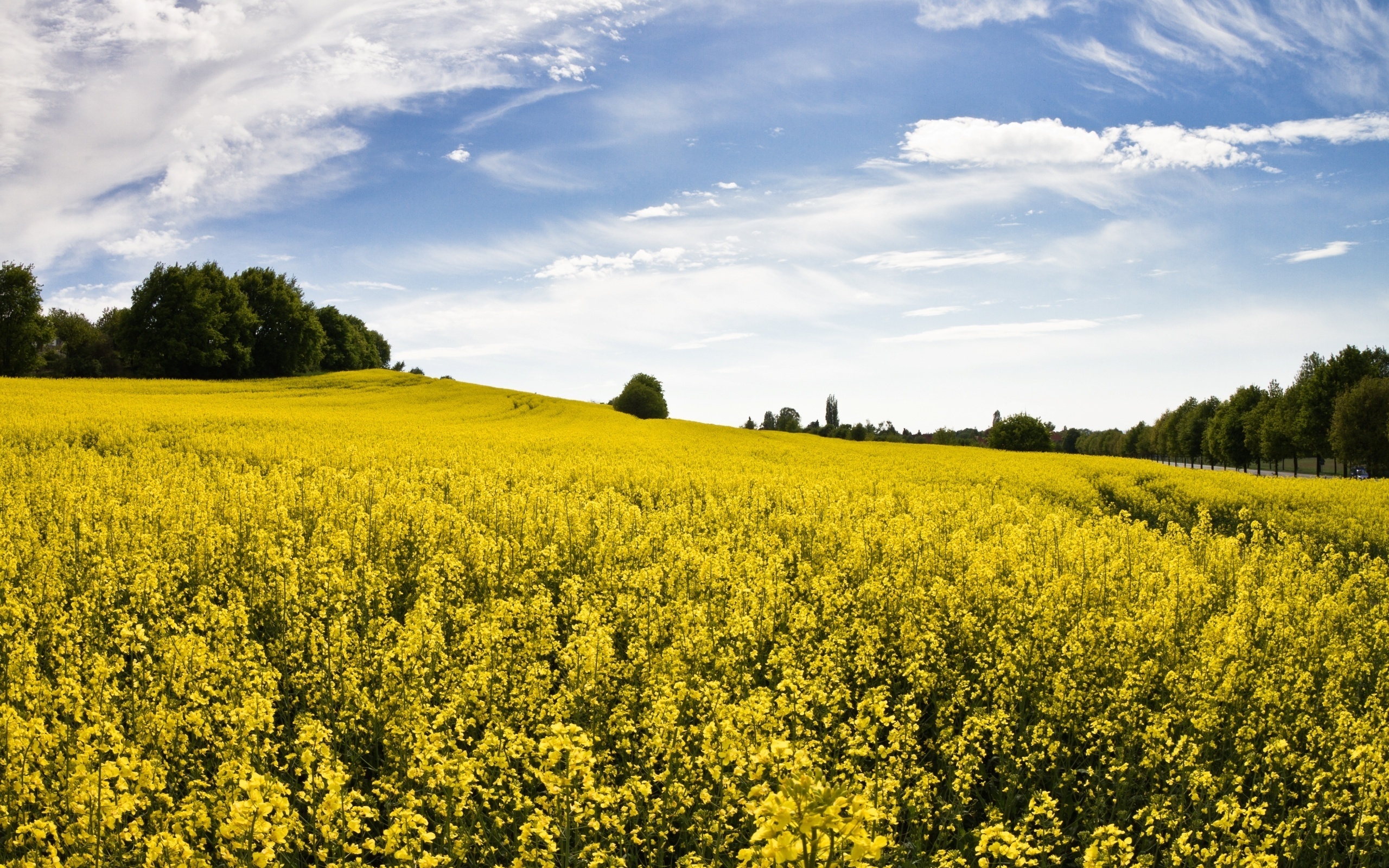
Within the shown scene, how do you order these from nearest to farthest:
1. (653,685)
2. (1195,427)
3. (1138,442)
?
1. (653,685)
2. (1195,427)
3. (1138,442)

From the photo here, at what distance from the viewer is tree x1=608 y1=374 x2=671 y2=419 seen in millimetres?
62969

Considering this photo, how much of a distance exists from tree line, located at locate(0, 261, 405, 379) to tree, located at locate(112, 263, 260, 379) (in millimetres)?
55

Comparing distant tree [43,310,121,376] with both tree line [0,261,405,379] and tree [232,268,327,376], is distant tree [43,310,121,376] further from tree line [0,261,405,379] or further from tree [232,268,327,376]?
tree [232,268,327,376]

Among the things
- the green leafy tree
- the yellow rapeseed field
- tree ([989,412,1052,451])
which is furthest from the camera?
the green leafy tree

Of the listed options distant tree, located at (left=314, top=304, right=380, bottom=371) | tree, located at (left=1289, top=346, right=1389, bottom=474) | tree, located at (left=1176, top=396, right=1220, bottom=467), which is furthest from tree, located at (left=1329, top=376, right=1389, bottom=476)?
distant tree, located at (left=314, top=304, right=380, bottom=371)

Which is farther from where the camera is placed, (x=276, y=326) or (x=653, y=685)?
(x=276, y=326)

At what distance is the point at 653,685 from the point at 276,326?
6667 centimetres

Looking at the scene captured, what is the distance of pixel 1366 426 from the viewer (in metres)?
50.7

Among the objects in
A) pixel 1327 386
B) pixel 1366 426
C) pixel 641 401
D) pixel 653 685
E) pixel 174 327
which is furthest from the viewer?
→ pixel 641 401

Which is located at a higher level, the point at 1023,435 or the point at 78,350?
Answer: the point at 78,350

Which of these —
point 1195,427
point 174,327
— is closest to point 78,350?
Result: point 174,327

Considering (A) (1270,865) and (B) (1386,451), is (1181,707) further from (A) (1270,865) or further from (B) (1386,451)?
(B) (1386,451)

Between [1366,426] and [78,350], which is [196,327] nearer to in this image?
[78,350]

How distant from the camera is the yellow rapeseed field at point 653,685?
13.9ft
